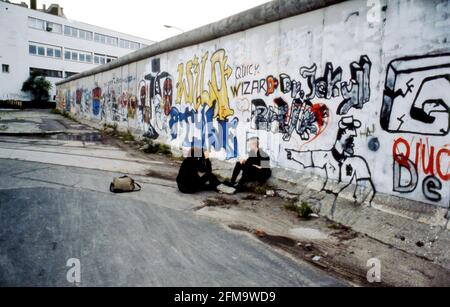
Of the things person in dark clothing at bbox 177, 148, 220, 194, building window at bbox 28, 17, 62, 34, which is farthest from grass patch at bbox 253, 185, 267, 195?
building window at bbox 28, 17, 62, 34

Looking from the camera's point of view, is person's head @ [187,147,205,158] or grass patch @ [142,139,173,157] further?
grass patch @ [142,139,173,157]

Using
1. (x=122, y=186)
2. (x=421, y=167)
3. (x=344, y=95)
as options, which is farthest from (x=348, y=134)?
(x=122, y=186)

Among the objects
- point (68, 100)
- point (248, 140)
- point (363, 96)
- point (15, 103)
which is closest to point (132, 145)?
point (248, 140)

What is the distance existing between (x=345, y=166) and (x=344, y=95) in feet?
4.21

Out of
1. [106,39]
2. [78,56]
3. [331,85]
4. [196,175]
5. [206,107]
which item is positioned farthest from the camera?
[106,39]

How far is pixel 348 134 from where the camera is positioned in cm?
580

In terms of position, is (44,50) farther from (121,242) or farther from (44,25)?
(121,242)

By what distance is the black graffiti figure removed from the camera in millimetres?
5484

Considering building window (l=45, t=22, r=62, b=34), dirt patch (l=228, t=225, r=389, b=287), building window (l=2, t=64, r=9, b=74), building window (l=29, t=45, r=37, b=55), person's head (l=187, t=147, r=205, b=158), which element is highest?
building window (l=45, t=22, r=62, b=34)

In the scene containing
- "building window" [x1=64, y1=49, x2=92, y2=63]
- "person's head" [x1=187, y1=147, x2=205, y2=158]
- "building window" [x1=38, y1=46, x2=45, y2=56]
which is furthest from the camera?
"building window" [x1=64, y1=49, x2=92, y2=63]

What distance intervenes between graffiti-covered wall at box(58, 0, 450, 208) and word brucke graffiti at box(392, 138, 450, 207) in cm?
1

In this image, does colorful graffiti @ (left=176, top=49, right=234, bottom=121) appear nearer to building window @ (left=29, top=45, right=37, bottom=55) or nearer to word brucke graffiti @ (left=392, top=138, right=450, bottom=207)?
word brucke graffiti @ (left=392, top=138, right=450, bottom=207)

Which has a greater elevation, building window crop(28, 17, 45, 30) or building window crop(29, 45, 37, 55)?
building window crop(28, 17, 45, 30)
